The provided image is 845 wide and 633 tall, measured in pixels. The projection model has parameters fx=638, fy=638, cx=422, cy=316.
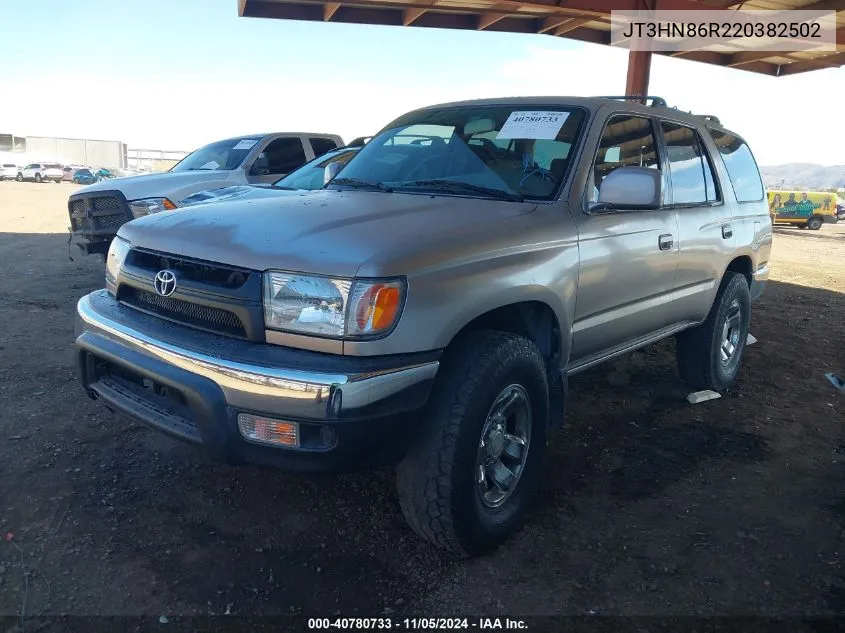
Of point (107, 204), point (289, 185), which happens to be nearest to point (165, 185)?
point (107, 204)

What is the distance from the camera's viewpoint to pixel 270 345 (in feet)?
7.32

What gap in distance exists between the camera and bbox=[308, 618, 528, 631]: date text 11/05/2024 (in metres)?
2.23

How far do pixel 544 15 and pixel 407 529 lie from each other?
9872 millimetres

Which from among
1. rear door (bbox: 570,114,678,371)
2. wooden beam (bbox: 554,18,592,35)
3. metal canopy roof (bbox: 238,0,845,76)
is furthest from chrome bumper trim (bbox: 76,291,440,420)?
wooden beam (bbox: 554,18,592,35)

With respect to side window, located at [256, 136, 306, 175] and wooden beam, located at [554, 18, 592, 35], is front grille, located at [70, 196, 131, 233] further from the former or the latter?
wooden beam, located at [554, 18, 592, 35]

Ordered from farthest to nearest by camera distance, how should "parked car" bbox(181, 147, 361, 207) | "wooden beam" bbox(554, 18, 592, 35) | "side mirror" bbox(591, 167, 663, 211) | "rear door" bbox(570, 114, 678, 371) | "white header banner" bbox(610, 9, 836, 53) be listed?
1. "wooden beam" bbox(554, 18, 592, 35)
2. "white header banner" bbox(610, 9, 836, 53)
3. "parked car" bbox(181, 147, 361, 207)
4. "rear door" bbox(570, 114, 678, 371)
5. "side mirror" bbox(591, 167, 663, 211)

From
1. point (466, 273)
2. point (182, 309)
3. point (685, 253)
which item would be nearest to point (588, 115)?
point (685, 253)

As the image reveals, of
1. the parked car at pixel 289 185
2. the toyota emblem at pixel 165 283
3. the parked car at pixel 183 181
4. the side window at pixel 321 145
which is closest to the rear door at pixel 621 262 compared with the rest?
the parked car at pixel 289 185

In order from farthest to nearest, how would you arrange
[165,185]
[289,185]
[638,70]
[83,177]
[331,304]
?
[83,177] < [638,70] < [165,185] < [289,185] < [331,304]

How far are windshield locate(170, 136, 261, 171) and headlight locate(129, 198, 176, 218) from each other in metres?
1.17

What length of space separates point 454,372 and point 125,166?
55.5 m

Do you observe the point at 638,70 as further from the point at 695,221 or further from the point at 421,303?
the point at 421,303

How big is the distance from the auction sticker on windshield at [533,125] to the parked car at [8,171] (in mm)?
48949

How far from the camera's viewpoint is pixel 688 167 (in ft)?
13.1
